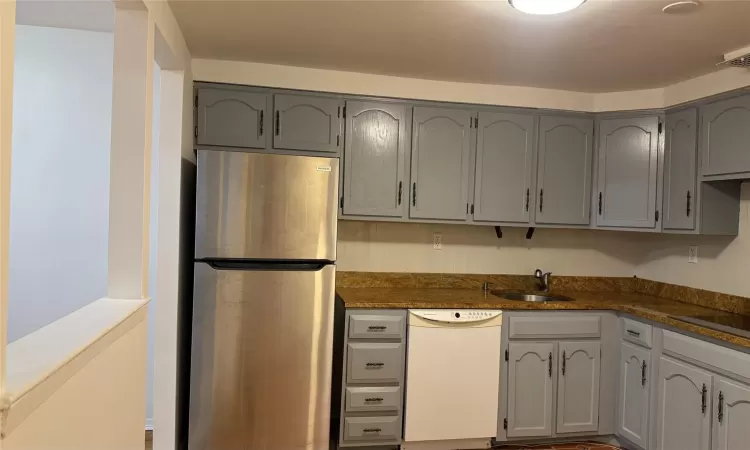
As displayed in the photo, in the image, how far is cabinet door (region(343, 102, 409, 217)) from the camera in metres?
3.21

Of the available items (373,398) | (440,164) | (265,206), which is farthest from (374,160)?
(373,398)

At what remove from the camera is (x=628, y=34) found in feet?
7.95

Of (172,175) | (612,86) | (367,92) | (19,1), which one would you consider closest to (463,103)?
(367,92)

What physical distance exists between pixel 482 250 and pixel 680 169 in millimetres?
1303

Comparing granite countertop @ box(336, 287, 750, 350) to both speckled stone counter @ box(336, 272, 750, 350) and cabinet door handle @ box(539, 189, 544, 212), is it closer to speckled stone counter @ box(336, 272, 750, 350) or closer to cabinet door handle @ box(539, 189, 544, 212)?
speckled stone counter @ box(336, 272, 750, 350)

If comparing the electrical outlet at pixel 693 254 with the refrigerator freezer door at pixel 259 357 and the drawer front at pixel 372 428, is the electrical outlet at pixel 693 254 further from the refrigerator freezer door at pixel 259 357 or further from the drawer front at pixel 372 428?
the refrigerator freezer door at pixel 259 357

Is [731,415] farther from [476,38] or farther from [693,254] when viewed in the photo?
[476,38]

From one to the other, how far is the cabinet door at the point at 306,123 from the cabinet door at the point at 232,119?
0.29ft

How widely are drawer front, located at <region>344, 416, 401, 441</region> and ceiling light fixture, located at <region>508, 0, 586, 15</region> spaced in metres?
2.19

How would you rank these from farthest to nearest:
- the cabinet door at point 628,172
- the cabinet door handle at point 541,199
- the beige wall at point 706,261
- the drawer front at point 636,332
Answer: the cabinet door handle at point 541,199, the cabinet door at point 628,172, the beige wall at point 706,261, the drawer front at point 636,332

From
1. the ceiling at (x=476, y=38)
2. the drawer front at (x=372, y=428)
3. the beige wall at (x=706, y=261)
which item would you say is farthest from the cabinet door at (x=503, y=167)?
the drawer front at (x=372, y=428)

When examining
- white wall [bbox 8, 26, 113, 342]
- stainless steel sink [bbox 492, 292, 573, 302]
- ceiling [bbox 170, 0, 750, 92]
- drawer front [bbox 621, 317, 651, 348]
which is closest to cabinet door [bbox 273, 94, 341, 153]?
ceiling [bbox 170, 0, 750, 92]

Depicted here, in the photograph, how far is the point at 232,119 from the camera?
3.08 meters

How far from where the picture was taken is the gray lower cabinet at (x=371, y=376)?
2.93 meters
